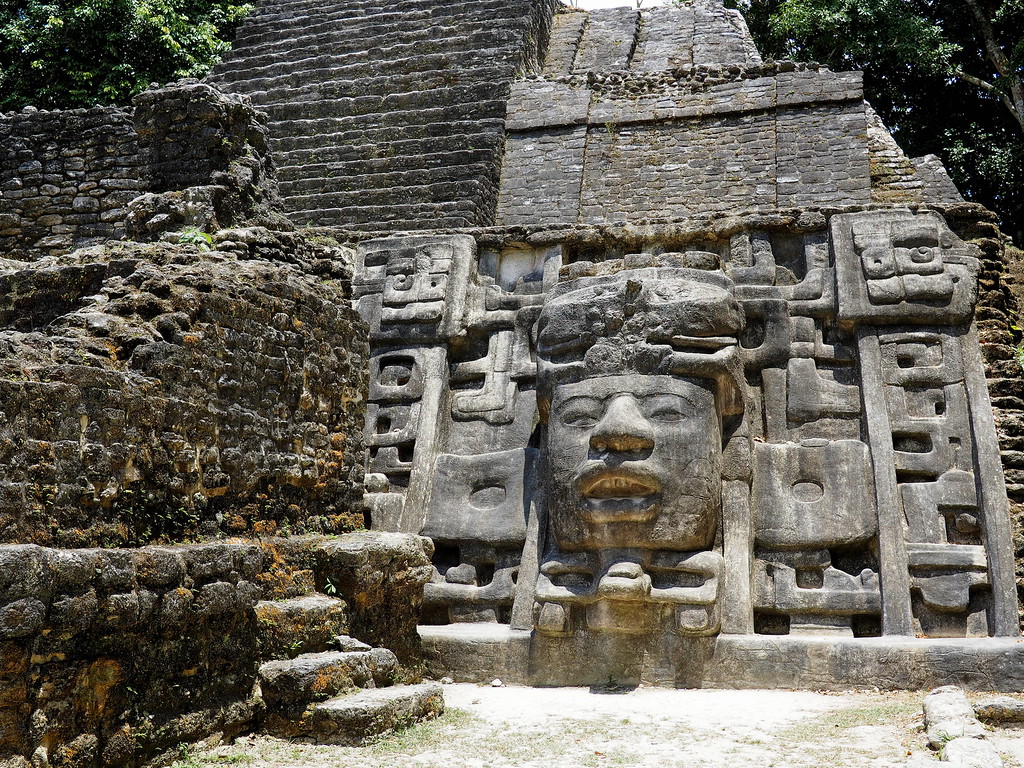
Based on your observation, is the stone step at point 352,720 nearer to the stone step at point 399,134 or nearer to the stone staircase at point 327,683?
the stone staircase at point 327,683

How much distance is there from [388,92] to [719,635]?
9.41m

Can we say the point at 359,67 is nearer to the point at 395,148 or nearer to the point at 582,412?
the point at 395,148

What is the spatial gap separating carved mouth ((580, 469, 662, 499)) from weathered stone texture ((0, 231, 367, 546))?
1432 millimetres

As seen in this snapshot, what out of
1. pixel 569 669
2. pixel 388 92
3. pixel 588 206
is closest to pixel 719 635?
pixel 569 669

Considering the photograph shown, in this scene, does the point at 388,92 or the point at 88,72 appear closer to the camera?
the point at 388,92

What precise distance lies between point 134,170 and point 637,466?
610cm

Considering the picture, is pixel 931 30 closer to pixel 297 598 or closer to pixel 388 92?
pixel 388 92

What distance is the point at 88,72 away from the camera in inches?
578

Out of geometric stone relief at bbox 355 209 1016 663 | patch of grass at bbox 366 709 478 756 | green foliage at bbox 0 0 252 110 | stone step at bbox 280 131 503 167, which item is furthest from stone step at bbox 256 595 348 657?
green foliage at bbox 0 0 252 110

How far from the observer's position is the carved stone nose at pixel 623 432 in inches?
219

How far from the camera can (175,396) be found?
447 cm

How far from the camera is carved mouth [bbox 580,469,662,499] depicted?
18.1 feet

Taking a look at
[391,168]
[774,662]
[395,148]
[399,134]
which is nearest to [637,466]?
[774,662]

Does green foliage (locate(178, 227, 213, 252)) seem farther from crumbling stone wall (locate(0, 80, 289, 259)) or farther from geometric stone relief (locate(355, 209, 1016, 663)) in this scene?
geometric stone relief (locate(355, 209, 1016, 663))
